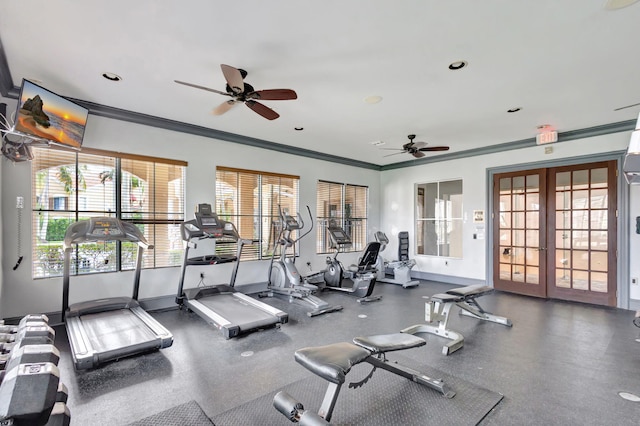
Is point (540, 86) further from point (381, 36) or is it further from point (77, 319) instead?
point (77, 319)

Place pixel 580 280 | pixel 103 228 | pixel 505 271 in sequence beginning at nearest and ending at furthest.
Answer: pixel 103 228
pixel 580 280
pixel 505 271

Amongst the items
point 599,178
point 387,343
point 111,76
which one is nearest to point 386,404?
point 387,343

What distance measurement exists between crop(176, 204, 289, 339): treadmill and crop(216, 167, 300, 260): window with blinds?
887mm

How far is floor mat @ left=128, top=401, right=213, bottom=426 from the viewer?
7.72ft

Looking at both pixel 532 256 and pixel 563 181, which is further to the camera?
pixel 532 256

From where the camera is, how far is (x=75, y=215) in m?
4.62

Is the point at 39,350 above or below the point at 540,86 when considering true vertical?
below

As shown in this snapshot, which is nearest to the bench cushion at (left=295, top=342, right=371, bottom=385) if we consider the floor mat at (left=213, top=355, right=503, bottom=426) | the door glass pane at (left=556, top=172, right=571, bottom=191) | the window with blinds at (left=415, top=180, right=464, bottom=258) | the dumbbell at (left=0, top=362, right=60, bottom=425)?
the floor mat at (left=213, top=355, right=503, bottom=426)

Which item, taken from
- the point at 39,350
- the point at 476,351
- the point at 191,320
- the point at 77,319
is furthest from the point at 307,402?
the point at 77,319

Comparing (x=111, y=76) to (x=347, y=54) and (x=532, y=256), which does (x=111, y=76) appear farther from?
(x=532, y=256)

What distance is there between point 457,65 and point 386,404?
3429 mm

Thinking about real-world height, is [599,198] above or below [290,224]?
above

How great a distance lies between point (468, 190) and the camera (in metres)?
7.41

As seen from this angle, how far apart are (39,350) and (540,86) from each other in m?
5.46
